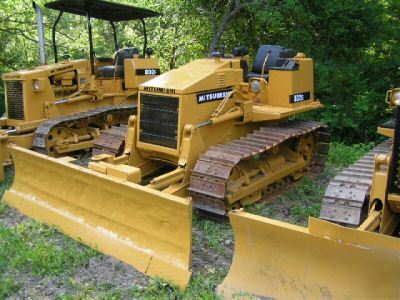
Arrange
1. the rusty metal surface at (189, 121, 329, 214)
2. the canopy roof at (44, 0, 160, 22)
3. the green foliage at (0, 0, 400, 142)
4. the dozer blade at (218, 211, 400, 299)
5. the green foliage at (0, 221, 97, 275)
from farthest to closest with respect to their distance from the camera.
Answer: the green foliage at (0, 0, 400, 142)
the canopy roof at (44, 0, 160, 22)
the rusty metal surface at (189, 121, 329, 214)
the green foliage at (0, 221, 97, 275)
the dozer blade at (218, 211, 400, 299)

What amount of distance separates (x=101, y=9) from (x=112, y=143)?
3464mm

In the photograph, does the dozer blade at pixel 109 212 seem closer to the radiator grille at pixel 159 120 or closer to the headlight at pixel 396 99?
the radiator grille at pixel 159 120

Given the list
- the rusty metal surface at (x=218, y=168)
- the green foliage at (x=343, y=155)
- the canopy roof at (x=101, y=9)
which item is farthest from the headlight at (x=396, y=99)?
the canopy roof at (x=101, y=9)

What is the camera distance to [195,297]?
13.0ft

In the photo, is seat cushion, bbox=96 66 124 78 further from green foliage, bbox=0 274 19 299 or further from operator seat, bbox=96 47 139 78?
green foliage, bbox=0 274 19 299

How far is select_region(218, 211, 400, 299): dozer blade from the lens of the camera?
11.0 feet

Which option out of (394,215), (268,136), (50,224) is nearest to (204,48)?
(268,136)

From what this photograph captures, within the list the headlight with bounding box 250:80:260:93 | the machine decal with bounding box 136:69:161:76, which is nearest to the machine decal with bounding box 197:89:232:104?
the headlight with bounding box 250:80:260:93

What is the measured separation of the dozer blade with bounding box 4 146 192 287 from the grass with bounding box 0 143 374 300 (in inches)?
6.0

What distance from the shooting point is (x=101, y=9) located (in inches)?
354

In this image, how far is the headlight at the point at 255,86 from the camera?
21.3 feet

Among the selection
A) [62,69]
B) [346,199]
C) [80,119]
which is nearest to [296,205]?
[346,199]

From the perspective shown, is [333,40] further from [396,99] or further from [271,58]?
[396,99]

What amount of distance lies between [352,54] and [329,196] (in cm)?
866
